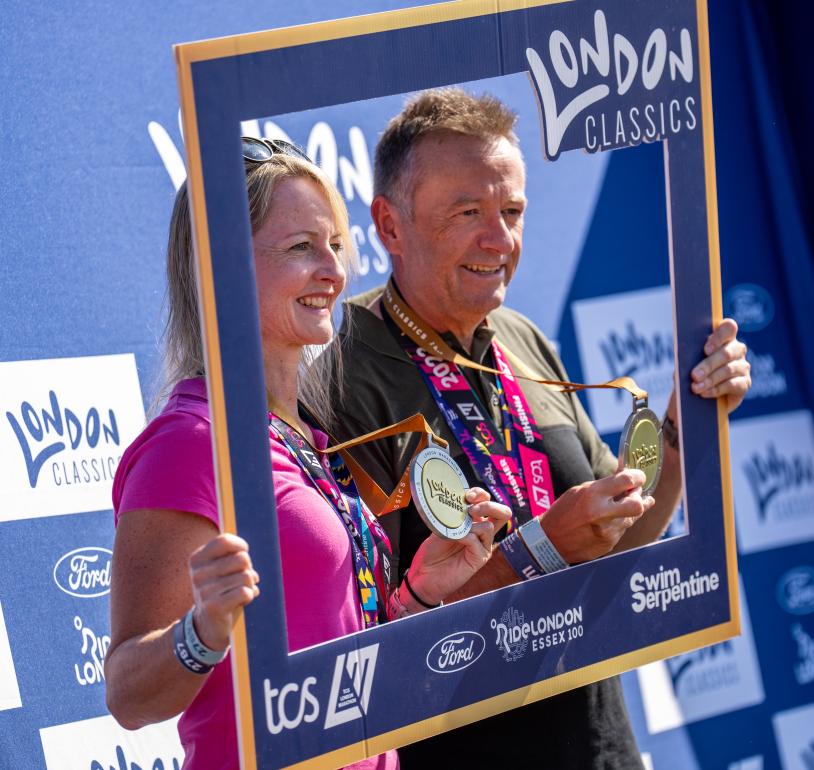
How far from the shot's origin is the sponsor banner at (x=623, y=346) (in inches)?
118

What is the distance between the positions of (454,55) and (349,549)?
69 centimetres

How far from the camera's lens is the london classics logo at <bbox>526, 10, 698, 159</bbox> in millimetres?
1557

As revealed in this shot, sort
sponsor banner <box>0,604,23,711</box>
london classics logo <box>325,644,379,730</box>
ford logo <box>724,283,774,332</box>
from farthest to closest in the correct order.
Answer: ford logo <box>724,283,774,332</box>
sponsor banner <box>0,604,23,711</box>
london classics logo <box>325,644,379,730</box>

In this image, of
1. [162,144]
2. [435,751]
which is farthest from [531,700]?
[162,144]

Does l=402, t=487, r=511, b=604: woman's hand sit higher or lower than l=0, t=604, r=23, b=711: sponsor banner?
higher

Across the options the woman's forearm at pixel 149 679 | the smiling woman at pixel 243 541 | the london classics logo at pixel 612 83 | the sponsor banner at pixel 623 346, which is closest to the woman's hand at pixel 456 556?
the smiling woman at pixel 243 541

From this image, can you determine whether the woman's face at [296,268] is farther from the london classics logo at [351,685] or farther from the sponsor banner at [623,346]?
the sponsor banner at [623,346]

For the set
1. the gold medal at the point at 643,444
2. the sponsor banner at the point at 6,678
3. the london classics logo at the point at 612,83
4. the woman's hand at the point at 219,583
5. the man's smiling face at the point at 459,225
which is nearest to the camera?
the woman's hand at the point at 219,583

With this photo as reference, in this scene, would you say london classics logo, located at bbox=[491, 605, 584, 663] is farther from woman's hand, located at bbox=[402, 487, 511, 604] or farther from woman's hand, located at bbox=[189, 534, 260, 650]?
woman's hand, located at bbox=[189, 534, 260, 650]

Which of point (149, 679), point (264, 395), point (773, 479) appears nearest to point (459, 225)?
point (264, 395)

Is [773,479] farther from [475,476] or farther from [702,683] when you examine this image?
[475,476]

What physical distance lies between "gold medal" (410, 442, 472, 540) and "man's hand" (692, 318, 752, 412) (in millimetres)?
485

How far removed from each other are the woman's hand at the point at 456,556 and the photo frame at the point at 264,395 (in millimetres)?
57

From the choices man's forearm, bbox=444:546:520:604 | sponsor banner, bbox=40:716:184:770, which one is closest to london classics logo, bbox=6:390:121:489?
sponsor banner, bbox=40:716:184:770
